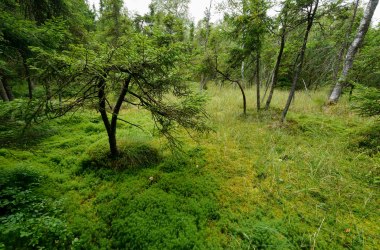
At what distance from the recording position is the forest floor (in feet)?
8.86

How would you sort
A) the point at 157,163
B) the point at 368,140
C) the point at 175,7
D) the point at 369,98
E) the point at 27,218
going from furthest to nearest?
the point at 175,7 < the point at 368,140 < the point at 157,163 < the point at 369,98 < the point at 27,218

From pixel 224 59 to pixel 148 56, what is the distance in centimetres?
592

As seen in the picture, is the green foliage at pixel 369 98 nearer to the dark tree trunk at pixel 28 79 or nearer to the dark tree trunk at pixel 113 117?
the dark tree trunk at pixel 113 117

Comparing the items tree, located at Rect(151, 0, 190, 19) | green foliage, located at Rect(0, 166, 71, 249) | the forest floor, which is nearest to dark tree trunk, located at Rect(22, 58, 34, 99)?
the forest floor

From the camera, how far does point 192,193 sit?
12.0 ft

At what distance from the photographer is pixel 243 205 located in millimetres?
3389

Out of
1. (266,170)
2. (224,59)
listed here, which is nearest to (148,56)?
(266,170)

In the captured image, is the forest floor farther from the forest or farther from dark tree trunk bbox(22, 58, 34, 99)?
dark tree trunk bbox(22, 58, 34, 99)

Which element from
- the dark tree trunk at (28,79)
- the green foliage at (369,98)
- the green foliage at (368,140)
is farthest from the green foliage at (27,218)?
the green foliage at (368,140)

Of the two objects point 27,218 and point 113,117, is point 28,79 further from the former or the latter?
point 27,218

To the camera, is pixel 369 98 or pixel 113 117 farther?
pixel 369 98

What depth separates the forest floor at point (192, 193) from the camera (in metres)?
2.70

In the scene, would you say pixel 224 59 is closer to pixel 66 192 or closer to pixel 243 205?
pixel 243 205

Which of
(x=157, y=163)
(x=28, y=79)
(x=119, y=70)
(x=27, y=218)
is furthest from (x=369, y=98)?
(x=28, y=79)
